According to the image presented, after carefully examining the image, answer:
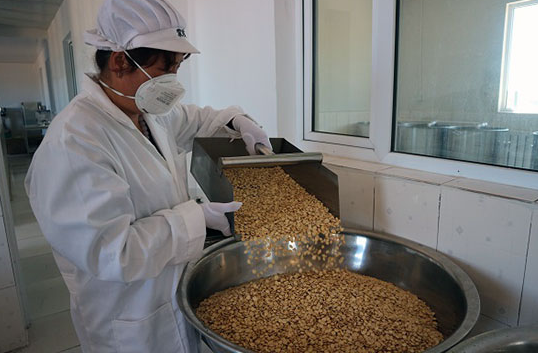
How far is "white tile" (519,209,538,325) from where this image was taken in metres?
1.03

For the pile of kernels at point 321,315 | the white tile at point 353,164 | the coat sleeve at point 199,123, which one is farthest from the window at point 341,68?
the pile of kernels at point 321,315

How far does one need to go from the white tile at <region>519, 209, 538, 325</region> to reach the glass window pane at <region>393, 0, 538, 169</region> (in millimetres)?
269

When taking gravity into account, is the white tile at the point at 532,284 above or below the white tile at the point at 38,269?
above

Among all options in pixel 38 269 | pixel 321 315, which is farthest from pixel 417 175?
pixel 38 269

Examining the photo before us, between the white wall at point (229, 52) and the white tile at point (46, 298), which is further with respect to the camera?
the white tile at point (46, 298)

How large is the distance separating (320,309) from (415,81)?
972mm

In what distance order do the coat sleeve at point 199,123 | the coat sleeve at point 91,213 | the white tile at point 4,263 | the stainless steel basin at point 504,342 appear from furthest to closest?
the white tile at point 4,263 → the coat sleeve at point 199,123 → the coat sleeve at point 91,213 → the stainless steel basin at point 504,342

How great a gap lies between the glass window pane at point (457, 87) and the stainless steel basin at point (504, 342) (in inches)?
25.8

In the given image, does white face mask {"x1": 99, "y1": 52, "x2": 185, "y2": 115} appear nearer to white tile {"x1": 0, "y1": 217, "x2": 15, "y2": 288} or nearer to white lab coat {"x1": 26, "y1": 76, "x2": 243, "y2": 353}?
white lab coat {"x1": 26, "y1": 76, "x2": 243, "y2": 353}

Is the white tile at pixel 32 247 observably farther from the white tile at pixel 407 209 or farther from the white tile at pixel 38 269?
the white tile at pixel 407 209

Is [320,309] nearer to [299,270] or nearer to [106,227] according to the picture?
[299,270]

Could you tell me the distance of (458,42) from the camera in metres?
1.34

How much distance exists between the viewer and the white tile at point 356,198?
1494 mm

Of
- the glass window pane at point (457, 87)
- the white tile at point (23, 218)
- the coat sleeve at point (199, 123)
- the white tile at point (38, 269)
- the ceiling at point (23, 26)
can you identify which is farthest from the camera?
the ceiling at point (23, 26)
